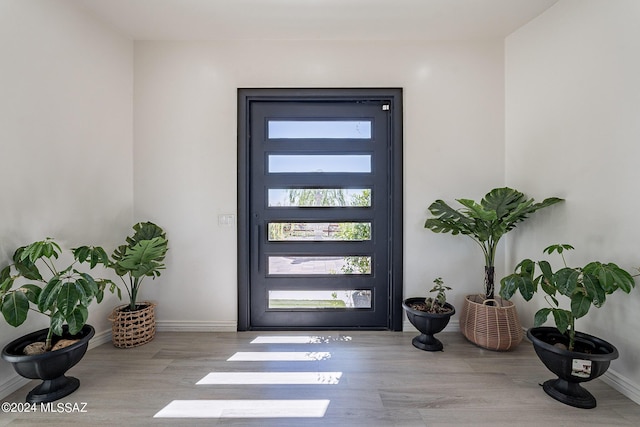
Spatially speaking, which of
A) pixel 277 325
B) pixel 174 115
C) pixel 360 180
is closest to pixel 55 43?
pixel 174 115

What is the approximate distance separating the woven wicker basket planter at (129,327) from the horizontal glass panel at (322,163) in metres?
1.62

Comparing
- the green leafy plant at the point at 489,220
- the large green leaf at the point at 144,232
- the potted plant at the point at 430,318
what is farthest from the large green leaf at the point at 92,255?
the green leafy plant at the point at 489,220

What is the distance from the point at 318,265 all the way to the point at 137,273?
1.45 metres

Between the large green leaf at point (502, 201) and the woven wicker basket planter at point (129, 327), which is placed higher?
the large green leaf at point (502, 201)

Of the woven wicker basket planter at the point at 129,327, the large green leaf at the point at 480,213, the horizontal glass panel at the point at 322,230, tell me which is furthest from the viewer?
the horizontal glass panel at the point at 322,230

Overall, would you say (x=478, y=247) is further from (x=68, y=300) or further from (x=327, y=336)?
(x=68, y=300)

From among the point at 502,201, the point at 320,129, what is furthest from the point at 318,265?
the point at 502,201

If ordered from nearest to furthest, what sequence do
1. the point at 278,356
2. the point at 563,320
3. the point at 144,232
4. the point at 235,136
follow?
1. the point at 563,320
2. the point at 278,356
3. the point at 144,232
4. the point at 235,136

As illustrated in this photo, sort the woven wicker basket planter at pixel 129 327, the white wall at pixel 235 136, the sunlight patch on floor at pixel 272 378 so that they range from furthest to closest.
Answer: the white wall at pixel 235 136, the woven wicker basket planter at pixel 129 327, the sunlight patch on floor at pixel 272 378

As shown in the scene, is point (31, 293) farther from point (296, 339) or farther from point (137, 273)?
point (296, 339)

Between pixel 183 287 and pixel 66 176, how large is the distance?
1.23 m

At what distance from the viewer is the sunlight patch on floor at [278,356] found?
6.77 feet

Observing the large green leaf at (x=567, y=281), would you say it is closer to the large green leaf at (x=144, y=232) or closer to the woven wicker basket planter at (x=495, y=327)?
the woven wicker basket planter at (x=495, y=327)

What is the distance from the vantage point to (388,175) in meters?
2.58
